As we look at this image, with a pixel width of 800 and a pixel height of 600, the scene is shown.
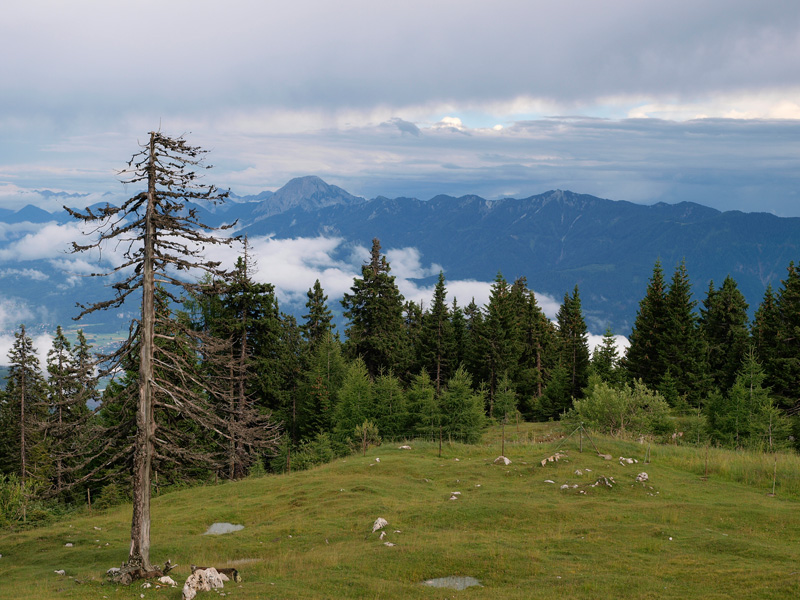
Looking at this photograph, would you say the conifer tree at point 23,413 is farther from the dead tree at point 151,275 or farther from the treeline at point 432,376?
the dead tree at point 151,275

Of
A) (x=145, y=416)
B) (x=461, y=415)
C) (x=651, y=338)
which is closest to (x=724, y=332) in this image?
(x=651, y=338)

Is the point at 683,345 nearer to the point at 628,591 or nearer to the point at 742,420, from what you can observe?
the point at 742,420

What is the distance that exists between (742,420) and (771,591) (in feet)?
114

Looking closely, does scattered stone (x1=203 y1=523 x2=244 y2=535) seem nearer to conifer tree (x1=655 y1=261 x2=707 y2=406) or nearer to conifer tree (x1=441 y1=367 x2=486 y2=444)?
conifer tree (x1=441 y1=367 x2=486 y2=444)

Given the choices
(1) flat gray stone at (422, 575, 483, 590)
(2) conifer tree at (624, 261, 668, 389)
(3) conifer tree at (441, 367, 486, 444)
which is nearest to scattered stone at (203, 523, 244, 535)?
(1) flat gray stone at (422, 575, 483, 590)

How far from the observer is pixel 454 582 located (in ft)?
63.1

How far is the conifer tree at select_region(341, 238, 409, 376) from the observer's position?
69375 millimetres

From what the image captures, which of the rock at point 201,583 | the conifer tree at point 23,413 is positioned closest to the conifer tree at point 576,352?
the conifer tree at point 23,413

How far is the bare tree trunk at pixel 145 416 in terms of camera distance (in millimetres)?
18500

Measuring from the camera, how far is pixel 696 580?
59.3 feet

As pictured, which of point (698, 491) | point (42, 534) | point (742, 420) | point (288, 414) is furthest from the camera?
point (288, 414)

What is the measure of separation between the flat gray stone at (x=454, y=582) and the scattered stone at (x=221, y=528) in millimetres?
13754

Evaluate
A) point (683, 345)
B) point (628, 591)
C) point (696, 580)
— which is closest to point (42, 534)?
point (628, 591)

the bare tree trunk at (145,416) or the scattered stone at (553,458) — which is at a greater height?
the bare tree trunk at (145,416)
